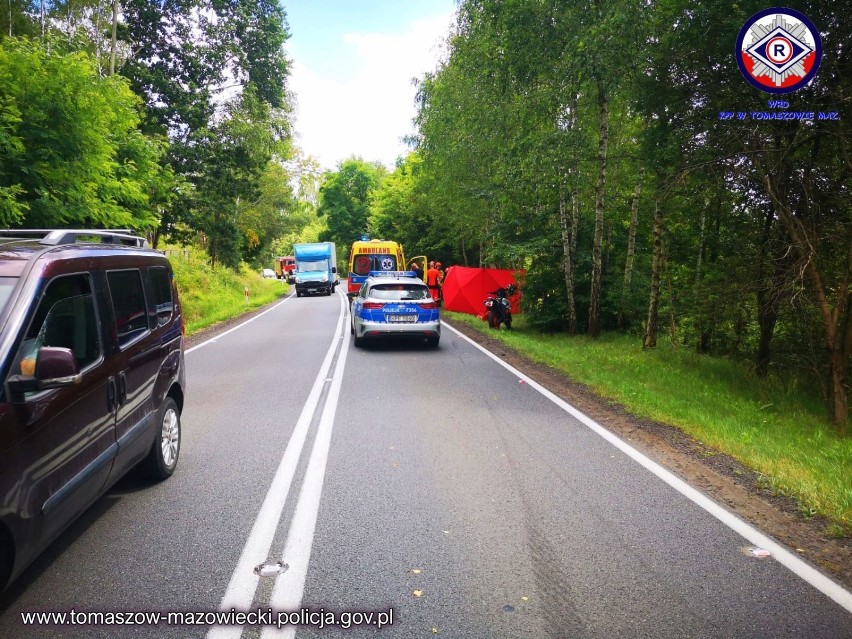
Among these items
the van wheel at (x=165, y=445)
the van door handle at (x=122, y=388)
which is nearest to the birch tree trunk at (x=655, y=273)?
the van wheel at (x=165, y=445)

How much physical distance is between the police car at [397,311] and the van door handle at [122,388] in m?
9.00

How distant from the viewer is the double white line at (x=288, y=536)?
3.11 metres

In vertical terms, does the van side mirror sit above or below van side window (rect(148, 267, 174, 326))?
below

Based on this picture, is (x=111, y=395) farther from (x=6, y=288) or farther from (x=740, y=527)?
(x=740, y=527)

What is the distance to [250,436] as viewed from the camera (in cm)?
635

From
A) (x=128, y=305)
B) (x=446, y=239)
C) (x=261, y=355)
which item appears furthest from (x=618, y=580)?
(x=446, y=239)

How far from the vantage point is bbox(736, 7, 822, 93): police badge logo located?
762cm

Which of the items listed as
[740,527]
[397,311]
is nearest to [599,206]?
[397,311]

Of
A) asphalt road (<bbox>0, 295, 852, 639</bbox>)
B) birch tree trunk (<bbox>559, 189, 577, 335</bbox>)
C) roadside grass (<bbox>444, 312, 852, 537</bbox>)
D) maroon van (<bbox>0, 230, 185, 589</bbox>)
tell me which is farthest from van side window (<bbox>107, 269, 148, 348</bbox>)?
birch tree trunk (<bbox>559, 189, 577, 335</bbox>)

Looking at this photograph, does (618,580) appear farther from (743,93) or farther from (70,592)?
(743,93)

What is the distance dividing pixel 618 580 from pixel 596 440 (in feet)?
9.95

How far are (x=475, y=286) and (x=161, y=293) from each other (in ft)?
58.8

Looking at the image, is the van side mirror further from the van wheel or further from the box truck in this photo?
the box truck

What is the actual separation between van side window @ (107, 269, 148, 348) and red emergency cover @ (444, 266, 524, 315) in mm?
16917
